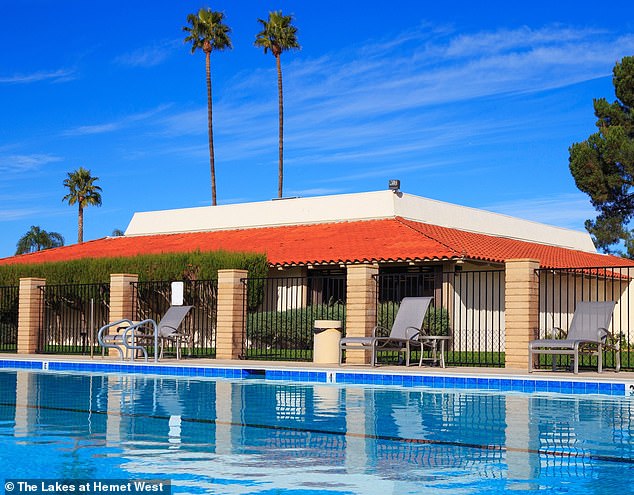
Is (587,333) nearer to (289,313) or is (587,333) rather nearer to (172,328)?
(172,328)

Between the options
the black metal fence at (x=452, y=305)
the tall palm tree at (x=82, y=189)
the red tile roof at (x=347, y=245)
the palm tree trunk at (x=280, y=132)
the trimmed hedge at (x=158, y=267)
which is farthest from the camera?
the tall palm tree at (x=82, y=189)

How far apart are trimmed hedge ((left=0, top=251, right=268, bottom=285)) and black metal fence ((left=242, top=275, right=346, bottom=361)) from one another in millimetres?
658

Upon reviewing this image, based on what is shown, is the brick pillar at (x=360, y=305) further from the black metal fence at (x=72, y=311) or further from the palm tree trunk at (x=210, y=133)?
the palm tree trunk at (x=210, y=133)

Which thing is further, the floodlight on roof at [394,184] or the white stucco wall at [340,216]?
the white stucco wall at [340,216]

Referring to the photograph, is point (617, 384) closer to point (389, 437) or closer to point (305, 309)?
point (389, 437)

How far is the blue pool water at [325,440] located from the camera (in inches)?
227

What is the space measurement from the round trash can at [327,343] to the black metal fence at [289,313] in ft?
13.4

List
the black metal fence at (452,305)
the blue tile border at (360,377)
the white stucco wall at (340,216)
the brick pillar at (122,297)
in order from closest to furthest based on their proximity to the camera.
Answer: the blue tile border at (360,377) < the brick pillar at (122,297) < the black metal fence at (452,305) < the white stucco wall at (340,216)

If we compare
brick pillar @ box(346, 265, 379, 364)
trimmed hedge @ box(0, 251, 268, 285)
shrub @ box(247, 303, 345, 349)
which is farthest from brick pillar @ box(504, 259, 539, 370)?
trimmed hedge @ box(0, 251, 268, 285)

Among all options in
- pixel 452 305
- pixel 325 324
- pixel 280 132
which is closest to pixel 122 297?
pixel 325 324

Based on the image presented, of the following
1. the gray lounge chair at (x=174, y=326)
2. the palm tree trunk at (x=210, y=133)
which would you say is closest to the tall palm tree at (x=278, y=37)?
the palm tree trunk at (x=210, y=133)

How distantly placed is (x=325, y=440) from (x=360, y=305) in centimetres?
970

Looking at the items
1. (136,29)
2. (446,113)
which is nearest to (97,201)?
(136,29)

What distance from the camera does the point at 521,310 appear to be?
15508 millimetres
